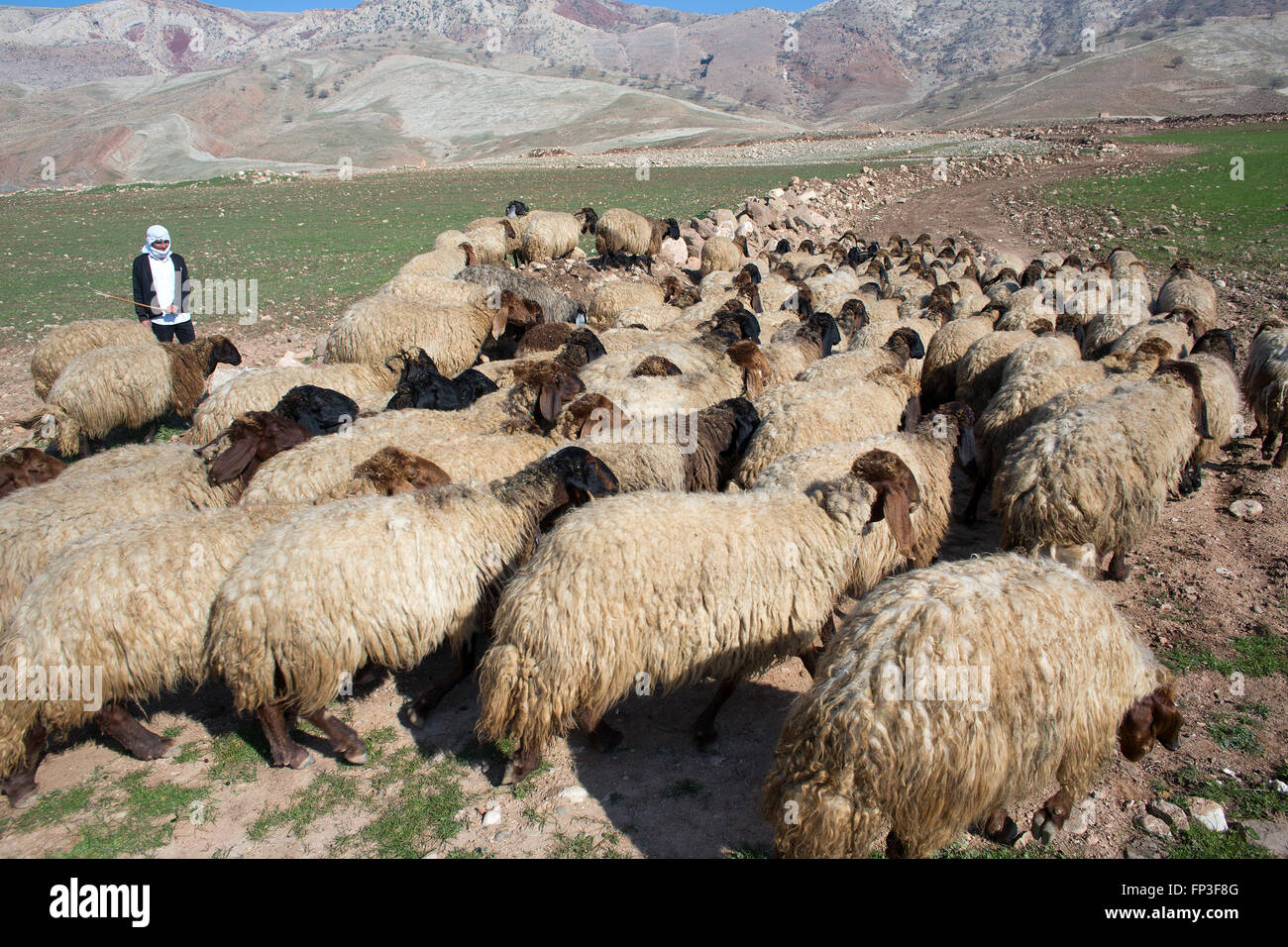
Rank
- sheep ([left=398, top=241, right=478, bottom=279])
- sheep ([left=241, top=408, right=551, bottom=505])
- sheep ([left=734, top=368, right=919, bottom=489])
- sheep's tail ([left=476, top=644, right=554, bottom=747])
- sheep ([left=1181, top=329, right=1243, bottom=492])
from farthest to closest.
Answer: sheep ([left=398, top=241, right=478, bottom=279]) < sheep ([left=1181, top=329, right=1243, bottom=492]) < sheep ([left=734, top=368, right=919, bottom=489]) < sheep ([left=241, top=408, right=551, bottom=505]) < sheep's tail ([left=476, top=644, right=554, bottom=747])

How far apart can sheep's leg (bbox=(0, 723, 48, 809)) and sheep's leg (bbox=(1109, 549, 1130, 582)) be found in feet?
25.7

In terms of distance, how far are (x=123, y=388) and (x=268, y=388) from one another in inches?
104

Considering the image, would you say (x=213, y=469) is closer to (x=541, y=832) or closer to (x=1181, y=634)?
(x=541, y=832)

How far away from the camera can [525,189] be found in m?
33.2

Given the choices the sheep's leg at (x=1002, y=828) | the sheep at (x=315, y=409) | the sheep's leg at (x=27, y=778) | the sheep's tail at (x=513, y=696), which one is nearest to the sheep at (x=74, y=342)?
the sheep at (x=315, y=409)

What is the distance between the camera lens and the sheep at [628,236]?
18.6 m

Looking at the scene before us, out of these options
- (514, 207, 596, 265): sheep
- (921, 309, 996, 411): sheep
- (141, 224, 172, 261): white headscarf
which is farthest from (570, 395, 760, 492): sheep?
(514, 207, 596, 265): sheep

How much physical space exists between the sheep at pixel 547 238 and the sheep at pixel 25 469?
12586 millimetres

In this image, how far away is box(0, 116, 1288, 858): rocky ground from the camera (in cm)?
394

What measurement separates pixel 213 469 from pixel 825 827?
547 cm

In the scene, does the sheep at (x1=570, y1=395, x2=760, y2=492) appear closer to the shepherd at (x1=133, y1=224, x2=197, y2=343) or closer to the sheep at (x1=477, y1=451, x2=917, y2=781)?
the sheep at (x1=477, y1=451, x2=917, y2=781)

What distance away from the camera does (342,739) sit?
4555 mm

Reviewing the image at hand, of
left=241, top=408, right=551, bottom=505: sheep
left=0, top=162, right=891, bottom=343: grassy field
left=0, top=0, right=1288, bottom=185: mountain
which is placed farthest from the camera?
left=0, top=0, right=1288, bottom=185: mountain
